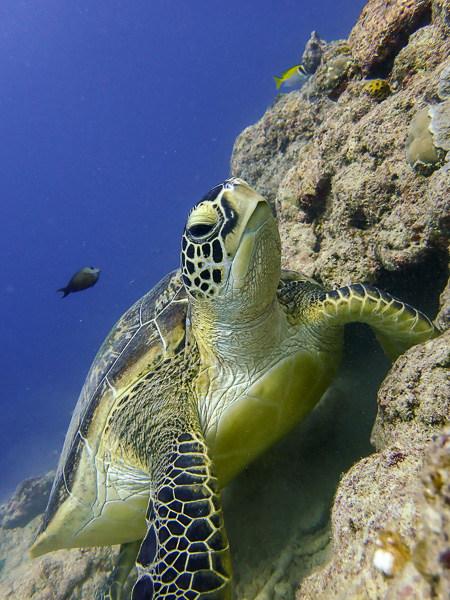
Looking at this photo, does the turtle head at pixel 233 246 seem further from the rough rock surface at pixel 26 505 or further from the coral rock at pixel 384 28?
the rough rock surface at pixel 26 505

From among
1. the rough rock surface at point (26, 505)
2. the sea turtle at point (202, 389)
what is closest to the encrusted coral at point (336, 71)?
the sea turtle at point (202, 389)

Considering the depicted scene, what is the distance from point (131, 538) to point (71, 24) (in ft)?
379

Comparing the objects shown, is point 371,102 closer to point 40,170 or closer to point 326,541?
point 326,541

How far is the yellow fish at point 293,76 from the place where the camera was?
725cm

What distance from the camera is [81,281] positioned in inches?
216

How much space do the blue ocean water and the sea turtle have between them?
63.3 metres

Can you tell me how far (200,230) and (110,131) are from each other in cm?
12263

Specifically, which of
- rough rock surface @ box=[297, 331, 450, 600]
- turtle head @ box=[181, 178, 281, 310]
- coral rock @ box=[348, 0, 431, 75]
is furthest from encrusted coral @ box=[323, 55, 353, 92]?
rough rock surface @ box=[297, 331, 450, 600]

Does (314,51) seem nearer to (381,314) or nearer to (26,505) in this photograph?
(381,314)

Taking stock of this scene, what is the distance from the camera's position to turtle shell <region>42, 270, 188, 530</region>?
8.28 feet

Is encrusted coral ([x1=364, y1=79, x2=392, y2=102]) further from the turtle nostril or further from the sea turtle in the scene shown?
the turtle nostril

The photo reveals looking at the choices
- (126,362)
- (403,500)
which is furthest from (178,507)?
(126,362)

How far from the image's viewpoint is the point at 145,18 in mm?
84938

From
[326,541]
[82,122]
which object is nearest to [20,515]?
[326,541]
